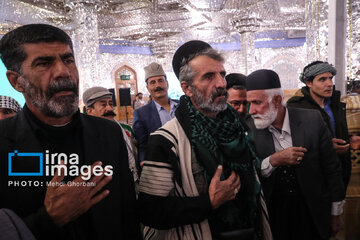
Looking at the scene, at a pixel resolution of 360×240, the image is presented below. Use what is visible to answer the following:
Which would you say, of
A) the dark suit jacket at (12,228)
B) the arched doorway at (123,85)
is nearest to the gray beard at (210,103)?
the dark suit jacket at (12,228)

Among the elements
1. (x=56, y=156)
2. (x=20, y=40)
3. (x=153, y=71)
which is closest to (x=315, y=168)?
(x=56, y=156)

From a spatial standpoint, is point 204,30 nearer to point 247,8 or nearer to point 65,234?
point 247,8

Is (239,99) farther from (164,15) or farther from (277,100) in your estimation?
(164,15)

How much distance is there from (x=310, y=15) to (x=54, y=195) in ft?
14.0

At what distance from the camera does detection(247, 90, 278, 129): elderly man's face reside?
1.63 meters

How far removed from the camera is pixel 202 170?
1149 mm

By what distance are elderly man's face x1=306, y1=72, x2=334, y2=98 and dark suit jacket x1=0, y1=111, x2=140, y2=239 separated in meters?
2.10

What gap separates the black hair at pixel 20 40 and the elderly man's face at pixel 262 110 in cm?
121

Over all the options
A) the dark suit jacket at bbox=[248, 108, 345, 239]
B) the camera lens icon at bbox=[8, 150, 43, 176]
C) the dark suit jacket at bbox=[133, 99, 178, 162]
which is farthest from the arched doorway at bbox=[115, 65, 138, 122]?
the camera lens icon at bbox=[8, 150, 43, 176]

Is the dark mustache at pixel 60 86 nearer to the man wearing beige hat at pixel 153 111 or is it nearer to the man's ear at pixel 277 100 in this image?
the man's ear at pixel 277 100

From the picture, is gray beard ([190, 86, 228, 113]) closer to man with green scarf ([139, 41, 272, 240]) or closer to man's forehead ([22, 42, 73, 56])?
man with green scarf ([139, 41, 272, 240])

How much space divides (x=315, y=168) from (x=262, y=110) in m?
0.46

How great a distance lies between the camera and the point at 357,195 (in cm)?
241

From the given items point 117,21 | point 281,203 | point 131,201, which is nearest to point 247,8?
point 117,21
